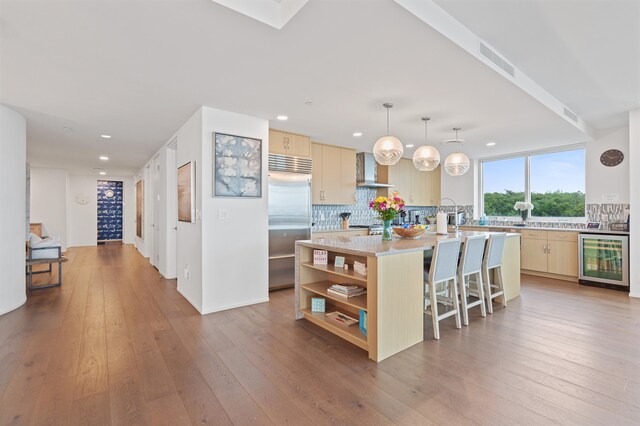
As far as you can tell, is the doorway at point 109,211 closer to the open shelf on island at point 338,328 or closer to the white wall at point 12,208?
the white wall at point 12,208

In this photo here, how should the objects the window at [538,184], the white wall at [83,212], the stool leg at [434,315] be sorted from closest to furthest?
1. the stool leg at [434,315]
2. the window at [538,184]
3. the white wall at [83,212]

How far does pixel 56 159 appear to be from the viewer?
7.07m

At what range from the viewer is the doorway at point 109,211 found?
34.6 feet

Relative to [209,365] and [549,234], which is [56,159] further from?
[549,234]

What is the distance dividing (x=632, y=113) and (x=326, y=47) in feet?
15.3

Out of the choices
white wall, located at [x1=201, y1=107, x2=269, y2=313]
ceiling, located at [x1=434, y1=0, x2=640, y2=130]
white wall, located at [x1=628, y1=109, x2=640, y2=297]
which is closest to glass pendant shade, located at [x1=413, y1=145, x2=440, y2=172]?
ceiling, located at [x1=434, y1=0, x2=640, y2=130]

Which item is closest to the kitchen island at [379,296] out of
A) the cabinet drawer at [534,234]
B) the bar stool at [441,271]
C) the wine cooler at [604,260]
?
the bar stool at [441,271]

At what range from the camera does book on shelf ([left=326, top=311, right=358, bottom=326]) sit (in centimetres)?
293

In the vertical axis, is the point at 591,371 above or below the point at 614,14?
below

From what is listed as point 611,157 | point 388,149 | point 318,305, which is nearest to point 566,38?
point 388,149

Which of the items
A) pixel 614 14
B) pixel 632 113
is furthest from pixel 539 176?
pixel 614 14

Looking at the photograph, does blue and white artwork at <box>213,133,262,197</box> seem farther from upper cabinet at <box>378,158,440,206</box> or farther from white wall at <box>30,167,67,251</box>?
white wall at <box>30,167,67,251</box>

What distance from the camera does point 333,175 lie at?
570 centimetres

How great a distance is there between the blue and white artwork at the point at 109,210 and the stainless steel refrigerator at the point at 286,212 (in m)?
9.12
